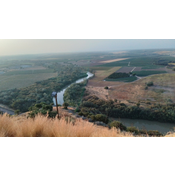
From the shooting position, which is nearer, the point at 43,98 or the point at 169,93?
the point at 43,98

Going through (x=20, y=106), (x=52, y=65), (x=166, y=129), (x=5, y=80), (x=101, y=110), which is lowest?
(x=166, y=129)

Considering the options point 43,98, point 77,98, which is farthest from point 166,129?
point 43,98

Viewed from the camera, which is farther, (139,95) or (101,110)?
(139,95)

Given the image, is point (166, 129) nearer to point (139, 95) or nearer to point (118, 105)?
point (118, 105)

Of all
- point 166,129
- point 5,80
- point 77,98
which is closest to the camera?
point 166,129

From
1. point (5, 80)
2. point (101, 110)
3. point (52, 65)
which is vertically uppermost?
point (52, 65)

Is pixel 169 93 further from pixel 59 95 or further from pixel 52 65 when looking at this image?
pixel 52 65

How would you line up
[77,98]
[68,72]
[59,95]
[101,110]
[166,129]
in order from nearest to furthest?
1. [166,129]
2. [101,110]
3. [77,98]
4. [59,95]
5. [68,72]

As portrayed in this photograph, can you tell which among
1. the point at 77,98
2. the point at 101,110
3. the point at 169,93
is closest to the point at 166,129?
the point at 101,110

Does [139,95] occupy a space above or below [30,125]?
below
